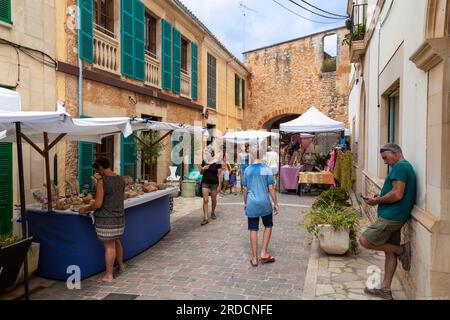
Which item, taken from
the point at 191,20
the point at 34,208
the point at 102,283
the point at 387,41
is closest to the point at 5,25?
the point at 34,208

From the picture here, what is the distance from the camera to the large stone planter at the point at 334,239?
530 cm

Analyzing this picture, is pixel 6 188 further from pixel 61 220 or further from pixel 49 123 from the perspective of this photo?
pixel 49 123

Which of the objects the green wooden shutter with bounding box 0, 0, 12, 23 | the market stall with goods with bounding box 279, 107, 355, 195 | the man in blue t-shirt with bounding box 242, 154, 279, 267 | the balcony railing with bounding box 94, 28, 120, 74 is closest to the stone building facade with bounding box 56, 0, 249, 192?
the balcony railing with bounding box 94, 28, 120, 74

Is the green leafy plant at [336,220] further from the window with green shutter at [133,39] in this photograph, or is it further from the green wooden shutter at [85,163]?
the window with green shutter at [133,39]

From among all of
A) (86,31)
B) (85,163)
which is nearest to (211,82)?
(86,31)

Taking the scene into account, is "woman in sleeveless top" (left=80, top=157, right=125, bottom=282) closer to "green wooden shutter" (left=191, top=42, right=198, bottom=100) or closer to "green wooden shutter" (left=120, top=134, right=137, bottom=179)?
"green wooden shutter" (left=120, top=134, right=137, bottom=179)

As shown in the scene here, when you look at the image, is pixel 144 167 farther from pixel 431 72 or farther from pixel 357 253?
pixel 431 72

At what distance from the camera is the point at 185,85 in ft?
43.2

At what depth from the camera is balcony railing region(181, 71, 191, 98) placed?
1295cm

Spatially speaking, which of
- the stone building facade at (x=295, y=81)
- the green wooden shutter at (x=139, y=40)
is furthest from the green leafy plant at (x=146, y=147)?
the stone building facade at (x=295, y=81)

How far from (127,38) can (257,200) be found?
6.38 meters

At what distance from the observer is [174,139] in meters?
12.2

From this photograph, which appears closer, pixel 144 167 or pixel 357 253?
pixel 357 253
